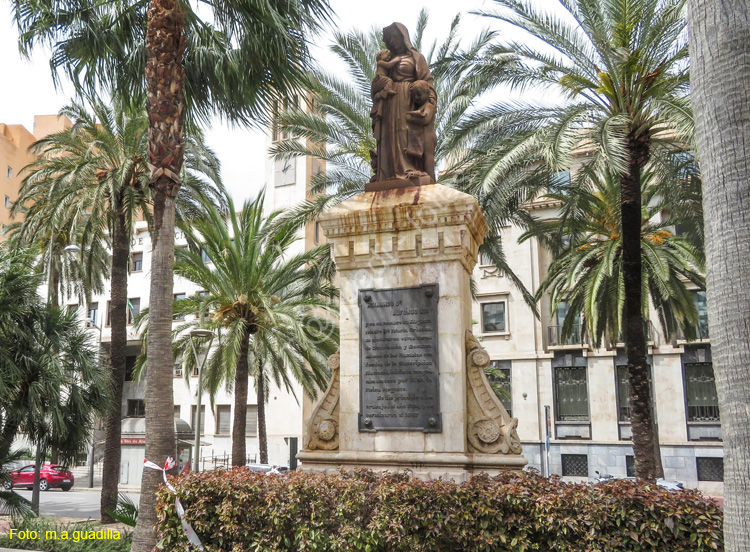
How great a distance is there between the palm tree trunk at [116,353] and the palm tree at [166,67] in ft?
21.6

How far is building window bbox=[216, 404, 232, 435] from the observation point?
158 feet

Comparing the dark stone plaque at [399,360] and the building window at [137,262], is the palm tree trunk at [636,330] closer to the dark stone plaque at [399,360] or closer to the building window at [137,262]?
the dark stone plaque at [399,360]

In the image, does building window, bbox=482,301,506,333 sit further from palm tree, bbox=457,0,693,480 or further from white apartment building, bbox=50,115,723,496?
palm tree, bbox=457,0,693,480

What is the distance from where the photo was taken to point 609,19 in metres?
14.5

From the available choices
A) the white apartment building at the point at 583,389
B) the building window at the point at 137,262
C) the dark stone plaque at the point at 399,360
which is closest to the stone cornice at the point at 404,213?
the dark stone plaque at the point at 399,360

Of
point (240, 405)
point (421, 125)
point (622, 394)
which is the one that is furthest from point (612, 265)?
point (622, 394)

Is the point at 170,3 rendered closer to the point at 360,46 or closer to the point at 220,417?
the point at 360,46

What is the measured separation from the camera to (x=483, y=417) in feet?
26.1

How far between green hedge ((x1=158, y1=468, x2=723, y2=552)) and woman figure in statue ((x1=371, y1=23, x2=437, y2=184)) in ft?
13.6

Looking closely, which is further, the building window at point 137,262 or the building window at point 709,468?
the building window at point 137,262

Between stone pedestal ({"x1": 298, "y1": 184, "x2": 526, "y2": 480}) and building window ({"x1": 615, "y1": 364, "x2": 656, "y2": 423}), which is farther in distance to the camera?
building window ({"x1": 615, "y1": 364, "x2": 656, "y2": 423})

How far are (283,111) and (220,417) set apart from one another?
1339 inches

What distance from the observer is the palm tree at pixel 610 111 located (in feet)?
44.4

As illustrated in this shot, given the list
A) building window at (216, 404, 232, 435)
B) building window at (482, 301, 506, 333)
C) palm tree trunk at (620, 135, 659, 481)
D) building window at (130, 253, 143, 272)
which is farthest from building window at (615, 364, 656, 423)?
building window at (130, 253, 143, 272)
